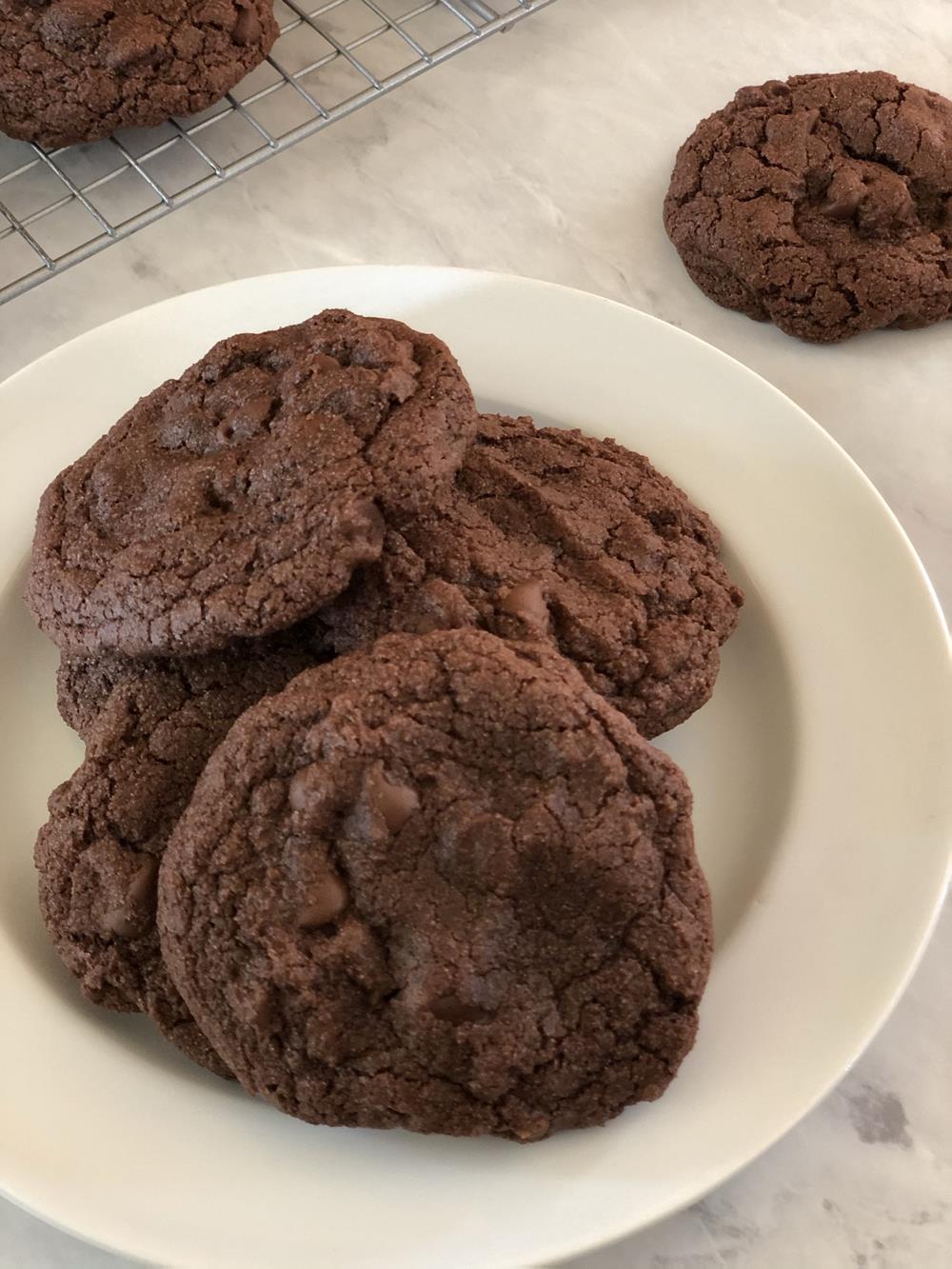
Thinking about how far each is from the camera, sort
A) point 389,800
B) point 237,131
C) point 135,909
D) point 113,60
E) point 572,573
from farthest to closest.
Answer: point 237,131 → point 113,60 → point 572,573 → point 135,909 → point 389,800

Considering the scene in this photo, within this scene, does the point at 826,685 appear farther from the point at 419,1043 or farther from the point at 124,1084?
the point at 124,1084

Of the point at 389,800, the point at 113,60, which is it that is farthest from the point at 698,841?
the point at 113,60

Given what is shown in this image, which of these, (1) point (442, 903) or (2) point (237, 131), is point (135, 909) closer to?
(1) point (442, 903)

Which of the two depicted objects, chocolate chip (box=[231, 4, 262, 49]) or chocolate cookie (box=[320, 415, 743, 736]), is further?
chocolate chip (box=[231, 4, 262, 49])

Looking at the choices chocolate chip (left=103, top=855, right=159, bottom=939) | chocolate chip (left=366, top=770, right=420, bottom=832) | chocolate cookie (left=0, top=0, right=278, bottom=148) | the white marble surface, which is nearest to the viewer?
chocolate chip (left=366, top=770, right=420, bottom=832)

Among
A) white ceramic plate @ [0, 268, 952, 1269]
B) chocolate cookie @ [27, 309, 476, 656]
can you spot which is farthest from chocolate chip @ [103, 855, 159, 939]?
chocolate cookie @ [27, 309, 476, 656]

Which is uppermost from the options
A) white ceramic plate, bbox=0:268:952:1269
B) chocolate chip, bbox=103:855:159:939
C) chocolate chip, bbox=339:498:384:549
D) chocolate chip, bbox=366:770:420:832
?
chocolate chip, bbox=339:498:384:549

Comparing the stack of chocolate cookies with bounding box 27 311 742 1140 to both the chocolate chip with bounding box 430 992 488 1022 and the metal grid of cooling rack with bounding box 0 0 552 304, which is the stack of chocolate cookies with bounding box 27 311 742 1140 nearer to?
the chocolate chip with bounding box 430 992 488 1022
